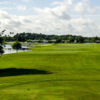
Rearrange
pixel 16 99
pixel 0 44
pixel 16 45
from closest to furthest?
1. pixel 16 99
2. pixel 0 44
3. pixel 16 45

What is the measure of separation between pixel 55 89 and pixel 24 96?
3.41 m

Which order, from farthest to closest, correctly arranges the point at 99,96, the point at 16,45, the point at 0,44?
the point at 16,45
the point at 0,44
the point at 99,96

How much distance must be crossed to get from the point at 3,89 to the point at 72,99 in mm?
6978

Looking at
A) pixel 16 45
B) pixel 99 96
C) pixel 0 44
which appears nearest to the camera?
pixel 99 96

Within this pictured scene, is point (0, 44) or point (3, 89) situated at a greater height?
point (0, 44)

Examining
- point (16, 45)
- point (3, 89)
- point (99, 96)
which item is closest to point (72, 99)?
point (99, 96)

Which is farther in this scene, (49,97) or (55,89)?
(55,89)

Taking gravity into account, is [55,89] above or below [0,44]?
below

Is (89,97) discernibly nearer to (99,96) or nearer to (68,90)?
(99,96)

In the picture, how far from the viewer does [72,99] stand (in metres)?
14.2

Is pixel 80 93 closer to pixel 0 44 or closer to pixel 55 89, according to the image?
pixel 55 89

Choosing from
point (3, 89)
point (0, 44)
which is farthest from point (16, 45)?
point (3, 89)

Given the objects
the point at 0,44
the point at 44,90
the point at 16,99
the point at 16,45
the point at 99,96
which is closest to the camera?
the point at 16,99

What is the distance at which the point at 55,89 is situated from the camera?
56.4 ft
